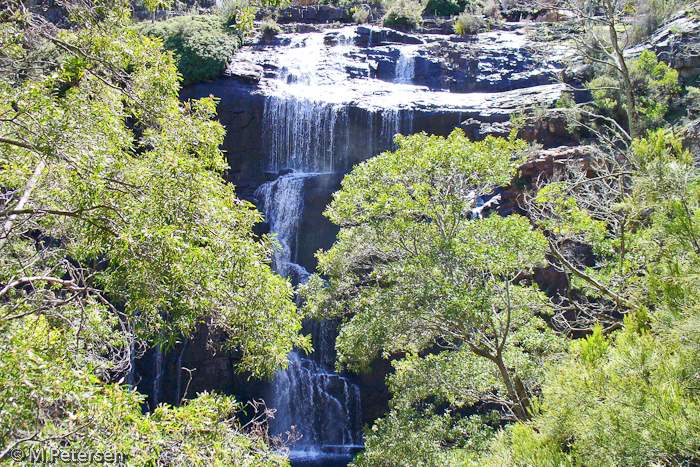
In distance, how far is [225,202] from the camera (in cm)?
500

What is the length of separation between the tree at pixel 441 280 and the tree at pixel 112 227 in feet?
9.00

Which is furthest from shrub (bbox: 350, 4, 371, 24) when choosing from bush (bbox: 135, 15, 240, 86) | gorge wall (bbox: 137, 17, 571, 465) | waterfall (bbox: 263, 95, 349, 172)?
waterfall (bbox: 263, 95, 349, 172)

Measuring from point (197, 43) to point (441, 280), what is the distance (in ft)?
65.4

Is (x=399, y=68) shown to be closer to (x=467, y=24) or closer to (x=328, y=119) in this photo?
(x=328, y=119)

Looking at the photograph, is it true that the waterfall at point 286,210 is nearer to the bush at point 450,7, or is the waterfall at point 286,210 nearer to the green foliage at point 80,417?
the green foliage at point 80,417

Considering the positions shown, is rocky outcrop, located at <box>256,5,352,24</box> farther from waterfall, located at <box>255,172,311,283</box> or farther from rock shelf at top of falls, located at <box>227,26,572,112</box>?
waterfall, located at <box>255,172,311,283</box>

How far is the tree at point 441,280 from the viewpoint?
7285 millimetres

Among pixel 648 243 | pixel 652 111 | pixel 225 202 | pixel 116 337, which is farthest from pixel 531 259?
pixel 652 111

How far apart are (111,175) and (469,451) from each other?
6341mm

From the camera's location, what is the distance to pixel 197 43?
22188 mm

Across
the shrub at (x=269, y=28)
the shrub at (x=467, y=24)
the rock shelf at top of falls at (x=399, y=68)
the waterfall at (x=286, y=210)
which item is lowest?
the waterfall at (x=286, y=210)

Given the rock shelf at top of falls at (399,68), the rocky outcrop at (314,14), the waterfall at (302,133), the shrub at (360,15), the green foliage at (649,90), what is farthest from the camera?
the rocky outcrop at (314,14)

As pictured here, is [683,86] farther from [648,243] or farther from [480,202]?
[648,243]

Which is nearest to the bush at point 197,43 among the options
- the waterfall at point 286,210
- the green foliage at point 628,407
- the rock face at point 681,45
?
the waterfall at point 286,210
